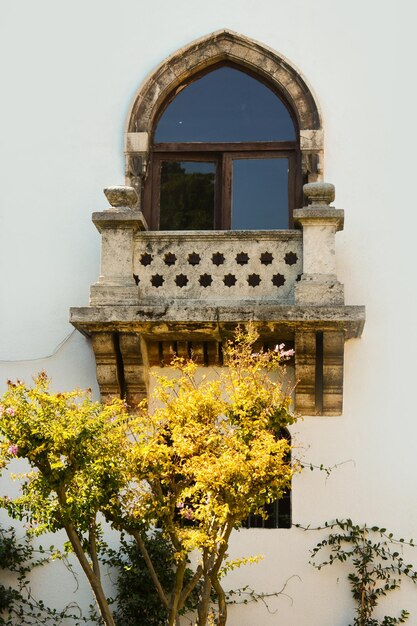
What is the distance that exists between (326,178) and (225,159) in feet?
4.12

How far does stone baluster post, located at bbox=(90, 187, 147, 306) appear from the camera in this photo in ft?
40.1

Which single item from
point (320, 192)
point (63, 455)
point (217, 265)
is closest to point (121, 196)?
point (217, 265)

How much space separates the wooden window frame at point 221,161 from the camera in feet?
43.9

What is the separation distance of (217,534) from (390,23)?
6.73m

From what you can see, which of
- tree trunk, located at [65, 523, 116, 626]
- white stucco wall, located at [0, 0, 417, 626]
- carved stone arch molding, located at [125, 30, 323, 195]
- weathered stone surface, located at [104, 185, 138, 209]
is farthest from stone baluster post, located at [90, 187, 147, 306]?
tree trunk, located at [65, 523, 116, 626]

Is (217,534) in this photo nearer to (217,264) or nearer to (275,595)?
(275,595)

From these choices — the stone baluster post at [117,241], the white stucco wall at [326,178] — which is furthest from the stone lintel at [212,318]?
the white stucco wall at [326,178]

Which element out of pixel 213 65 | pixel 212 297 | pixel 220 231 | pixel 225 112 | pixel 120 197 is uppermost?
pixel 213 65

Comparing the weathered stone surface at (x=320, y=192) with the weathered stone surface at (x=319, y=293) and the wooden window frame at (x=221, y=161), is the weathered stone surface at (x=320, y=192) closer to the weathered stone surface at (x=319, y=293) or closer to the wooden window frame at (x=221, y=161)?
the weathered stone surface at (x=319, y=293)

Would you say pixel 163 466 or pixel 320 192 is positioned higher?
pixel 320 192

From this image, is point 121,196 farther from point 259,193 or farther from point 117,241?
point 259,193

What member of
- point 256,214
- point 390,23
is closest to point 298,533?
point 256,214

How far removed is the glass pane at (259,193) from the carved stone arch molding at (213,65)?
47 centimetres

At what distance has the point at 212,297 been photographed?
40.5ft
